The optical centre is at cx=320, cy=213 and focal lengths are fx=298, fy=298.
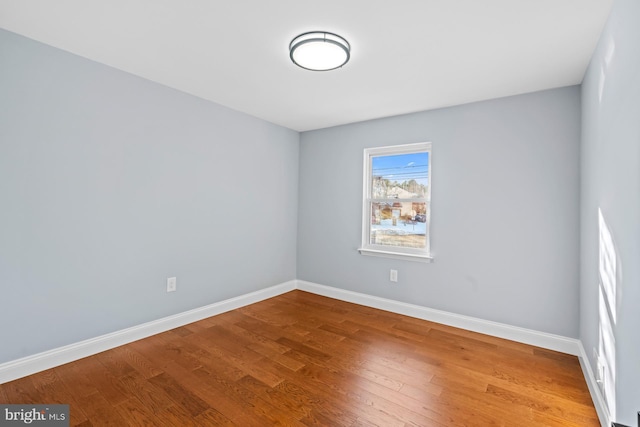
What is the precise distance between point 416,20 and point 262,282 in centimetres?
323

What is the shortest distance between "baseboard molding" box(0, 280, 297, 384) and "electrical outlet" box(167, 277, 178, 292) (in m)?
0.27

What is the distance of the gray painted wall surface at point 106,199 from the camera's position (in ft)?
6.68

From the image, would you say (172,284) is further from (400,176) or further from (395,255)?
(400,176)

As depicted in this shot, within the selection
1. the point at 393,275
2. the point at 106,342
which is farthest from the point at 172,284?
the point at 393,275

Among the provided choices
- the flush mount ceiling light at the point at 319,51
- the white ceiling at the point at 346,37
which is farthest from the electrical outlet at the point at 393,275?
the flush mount ceiling light at the point at 319,51

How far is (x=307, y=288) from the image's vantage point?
169 inches

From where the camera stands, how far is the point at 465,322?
3.04 metres

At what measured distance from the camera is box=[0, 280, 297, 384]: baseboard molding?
6.63 feet

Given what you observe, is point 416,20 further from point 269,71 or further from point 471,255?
point 471,255

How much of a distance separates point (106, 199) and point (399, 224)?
2.98 meters

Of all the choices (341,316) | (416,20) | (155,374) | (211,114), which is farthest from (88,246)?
(416,20)

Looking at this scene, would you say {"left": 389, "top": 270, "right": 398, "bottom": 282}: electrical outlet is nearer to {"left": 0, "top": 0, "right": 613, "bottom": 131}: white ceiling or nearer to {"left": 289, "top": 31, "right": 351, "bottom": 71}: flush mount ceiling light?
{"left": 0, "top": 0, "right": 613, "bottom": 131}: white ceiling

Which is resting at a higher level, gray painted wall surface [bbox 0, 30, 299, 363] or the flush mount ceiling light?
the flush mount ceiling light

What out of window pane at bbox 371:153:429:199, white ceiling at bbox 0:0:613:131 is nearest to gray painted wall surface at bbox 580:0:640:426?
white ceiling at bbox 0:0:613:131
